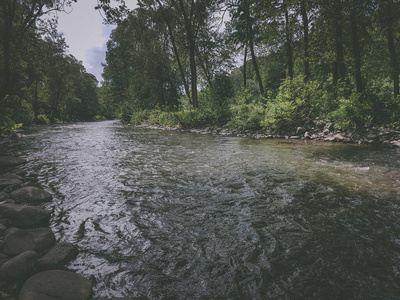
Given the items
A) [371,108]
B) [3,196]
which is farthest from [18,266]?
[371,108]

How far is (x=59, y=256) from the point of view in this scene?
2.69 metres

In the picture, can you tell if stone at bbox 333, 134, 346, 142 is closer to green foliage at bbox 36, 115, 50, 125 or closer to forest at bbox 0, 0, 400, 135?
forest at bbox 0, 0, 400, 135

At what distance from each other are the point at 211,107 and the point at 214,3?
10.9 m

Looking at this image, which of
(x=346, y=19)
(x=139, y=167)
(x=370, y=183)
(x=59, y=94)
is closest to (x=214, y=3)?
(x=346, y=19)

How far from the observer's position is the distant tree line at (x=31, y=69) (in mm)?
13180

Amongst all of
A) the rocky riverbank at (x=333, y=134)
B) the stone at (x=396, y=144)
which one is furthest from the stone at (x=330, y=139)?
the stone at (x=396, y=144)

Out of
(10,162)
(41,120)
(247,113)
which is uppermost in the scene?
(41,120)

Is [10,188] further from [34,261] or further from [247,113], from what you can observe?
[247,113]

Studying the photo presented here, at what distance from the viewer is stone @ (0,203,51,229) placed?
11.2ft

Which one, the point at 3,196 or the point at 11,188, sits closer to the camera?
the point at 3,196

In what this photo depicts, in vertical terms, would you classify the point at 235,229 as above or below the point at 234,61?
below

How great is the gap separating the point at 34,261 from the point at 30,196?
8.10 feet

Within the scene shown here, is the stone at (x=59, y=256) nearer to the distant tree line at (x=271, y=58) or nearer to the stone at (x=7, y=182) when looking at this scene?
the stone at (x=7, y=182)

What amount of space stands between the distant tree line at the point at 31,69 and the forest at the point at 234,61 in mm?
123
